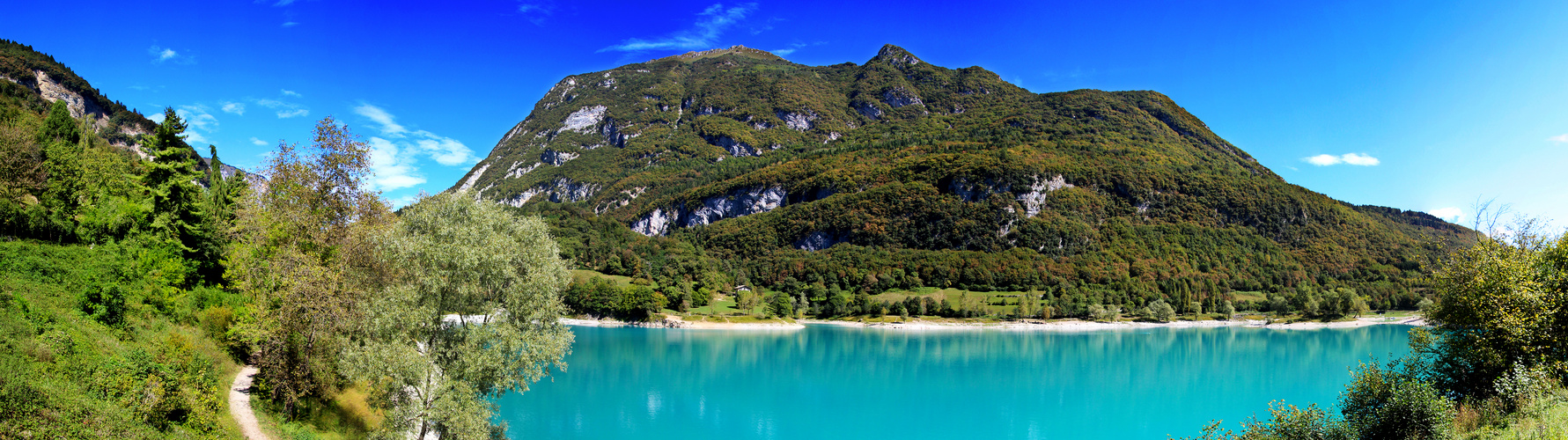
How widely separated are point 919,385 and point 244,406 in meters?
37.5

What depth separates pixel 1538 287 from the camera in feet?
43.5

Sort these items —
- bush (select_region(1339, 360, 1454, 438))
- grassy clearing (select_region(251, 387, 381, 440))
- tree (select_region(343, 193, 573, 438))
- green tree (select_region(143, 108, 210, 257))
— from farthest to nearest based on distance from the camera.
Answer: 1. green tree (select_region(143, 108, 210, 257))
2. grassy clearing (select_region(251, 387, 381, 440))
3. tree (select_region(343, 193, 573, 438))
4. bush (select_region(1339, 360, 1454, 438))

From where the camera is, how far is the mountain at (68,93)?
196 ft

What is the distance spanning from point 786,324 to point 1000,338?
1162 inches

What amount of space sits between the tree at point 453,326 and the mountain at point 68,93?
2199 inches

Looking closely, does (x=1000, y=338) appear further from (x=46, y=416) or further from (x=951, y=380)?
(x=46, y=416)

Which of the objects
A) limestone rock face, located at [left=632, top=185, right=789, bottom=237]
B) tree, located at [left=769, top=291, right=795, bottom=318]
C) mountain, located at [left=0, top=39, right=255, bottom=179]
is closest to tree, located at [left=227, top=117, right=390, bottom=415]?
mountain, located at [left=0, top=39, right=255, bottom=179]

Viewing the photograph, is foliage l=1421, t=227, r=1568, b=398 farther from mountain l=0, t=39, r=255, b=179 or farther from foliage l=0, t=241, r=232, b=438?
mountain l=0, t=39, r=255, b=179

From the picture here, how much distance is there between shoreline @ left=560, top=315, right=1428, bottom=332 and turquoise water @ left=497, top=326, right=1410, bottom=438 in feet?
33.5

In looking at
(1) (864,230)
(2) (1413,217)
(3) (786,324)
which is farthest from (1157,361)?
(2) (1413,217)

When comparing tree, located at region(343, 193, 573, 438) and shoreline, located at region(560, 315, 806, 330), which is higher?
tree, located at region(343, 193, 573, 438)

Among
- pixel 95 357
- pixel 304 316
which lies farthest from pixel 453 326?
pixel 95 357

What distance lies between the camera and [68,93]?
67.9m

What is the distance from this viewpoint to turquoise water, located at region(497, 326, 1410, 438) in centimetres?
3225
